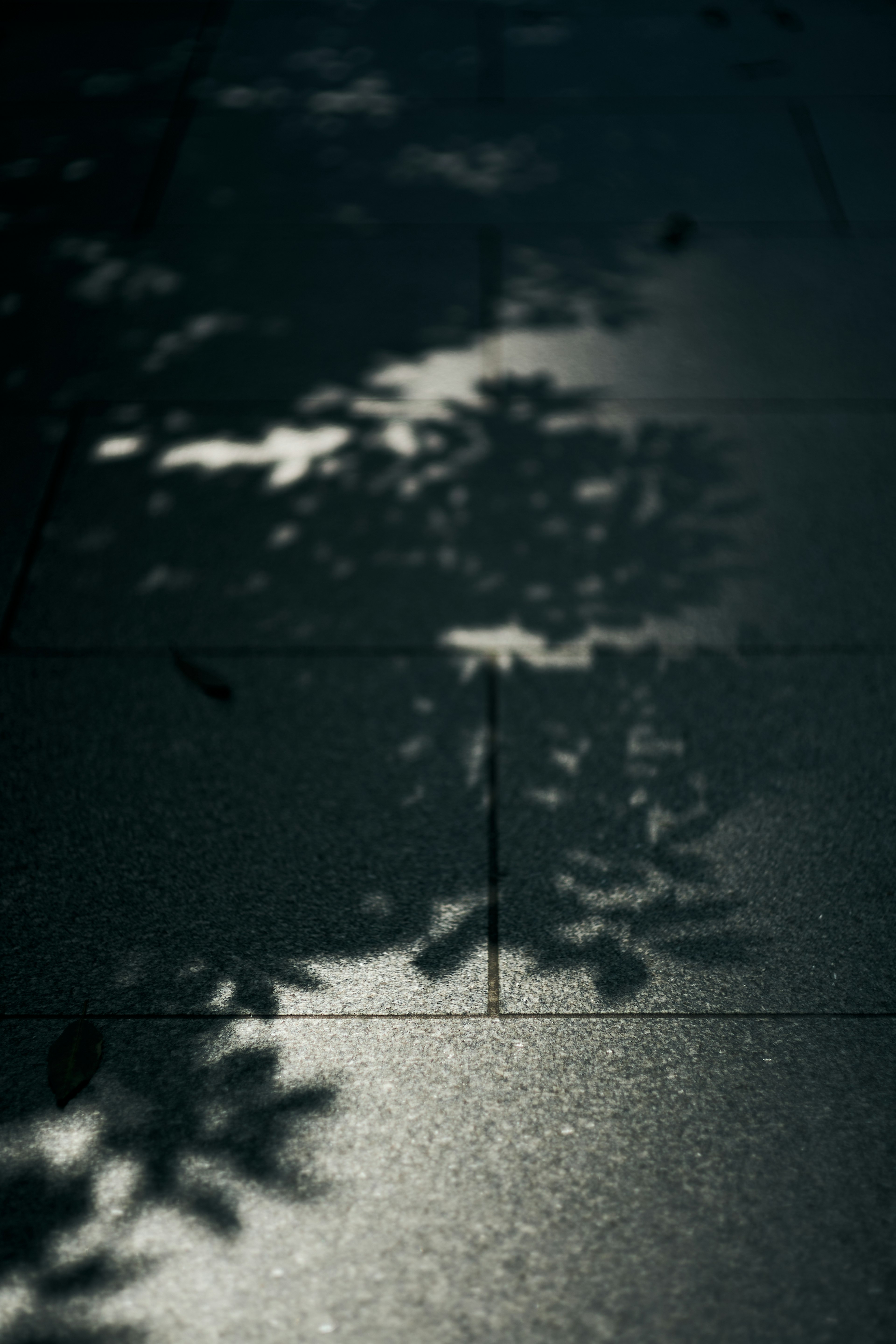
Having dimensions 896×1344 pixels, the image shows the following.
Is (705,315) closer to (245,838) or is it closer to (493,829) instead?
(493,829)

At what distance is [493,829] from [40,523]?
8.60 ft

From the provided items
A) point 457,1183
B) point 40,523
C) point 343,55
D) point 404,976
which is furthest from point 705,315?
point 457,1183

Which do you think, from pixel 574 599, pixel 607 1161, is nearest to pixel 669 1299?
pixel 607 1161

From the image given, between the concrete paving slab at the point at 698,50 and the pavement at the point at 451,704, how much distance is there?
0.10 metres

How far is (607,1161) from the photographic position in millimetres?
2936

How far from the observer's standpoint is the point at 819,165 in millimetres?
6711

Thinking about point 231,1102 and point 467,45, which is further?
point 467,45

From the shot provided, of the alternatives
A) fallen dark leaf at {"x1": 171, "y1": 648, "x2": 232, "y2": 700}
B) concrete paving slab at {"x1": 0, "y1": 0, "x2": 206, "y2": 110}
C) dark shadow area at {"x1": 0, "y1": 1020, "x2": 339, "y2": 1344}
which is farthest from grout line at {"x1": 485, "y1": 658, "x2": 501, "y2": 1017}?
concrete paving slab at {"x1": 0, "y1": 0, "x2": 206, "y2": 110}

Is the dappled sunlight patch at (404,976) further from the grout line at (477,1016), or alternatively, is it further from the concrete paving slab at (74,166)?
the concrete paving slab at (74,166)

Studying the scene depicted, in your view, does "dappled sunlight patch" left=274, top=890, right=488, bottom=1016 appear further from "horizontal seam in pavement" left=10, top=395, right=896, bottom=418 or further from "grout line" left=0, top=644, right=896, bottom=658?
"horizontal seam in pavement" left=10, top=395, right=896, bottom=418

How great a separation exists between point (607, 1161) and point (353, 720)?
1.86 m

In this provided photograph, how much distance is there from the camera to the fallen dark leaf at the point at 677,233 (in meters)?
6.16

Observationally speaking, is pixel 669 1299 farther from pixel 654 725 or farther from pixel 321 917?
pixel 654 725

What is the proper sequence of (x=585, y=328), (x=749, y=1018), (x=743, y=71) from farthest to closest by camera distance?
(x=743, y=71), (x=585, y=328), (x=749, y=1018)
